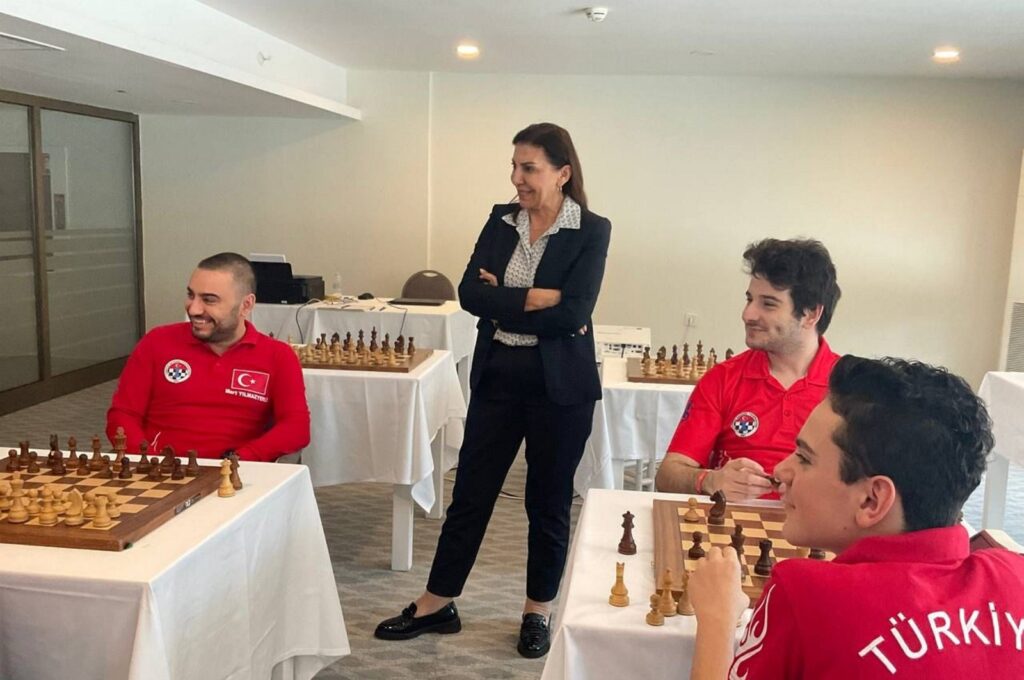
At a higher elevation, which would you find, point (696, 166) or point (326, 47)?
point (326, 47)

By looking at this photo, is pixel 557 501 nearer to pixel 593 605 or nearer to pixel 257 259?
pixel 593 605

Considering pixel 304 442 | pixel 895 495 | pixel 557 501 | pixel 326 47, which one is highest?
pixel 326 47

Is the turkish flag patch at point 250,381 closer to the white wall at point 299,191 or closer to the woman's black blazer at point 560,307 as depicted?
the woman's black blazer at point 560,307

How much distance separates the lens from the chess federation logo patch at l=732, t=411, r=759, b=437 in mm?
2066

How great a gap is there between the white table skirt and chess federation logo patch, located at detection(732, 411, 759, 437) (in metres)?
1.42

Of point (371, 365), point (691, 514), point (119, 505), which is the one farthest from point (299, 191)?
point (691, 514)

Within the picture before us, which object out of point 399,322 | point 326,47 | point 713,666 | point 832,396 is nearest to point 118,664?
point 713,666

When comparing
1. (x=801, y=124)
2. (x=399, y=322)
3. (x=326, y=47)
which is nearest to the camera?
(x=399, y=322)

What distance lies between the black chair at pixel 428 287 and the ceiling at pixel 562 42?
147 centimetres

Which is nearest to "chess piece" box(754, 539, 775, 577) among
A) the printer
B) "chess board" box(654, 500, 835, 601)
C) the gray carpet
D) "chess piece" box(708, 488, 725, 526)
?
"chess board" box(654, 500, 835, 601)

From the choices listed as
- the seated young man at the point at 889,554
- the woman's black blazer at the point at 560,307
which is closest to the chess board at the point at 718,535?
the seated young man at the point at 889,554

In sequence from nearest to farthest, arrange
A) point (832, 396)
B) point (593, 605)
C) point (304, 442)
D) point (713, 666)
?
point (832, 396) → point (713, 666) → point (593, 605) → point (304, 442)

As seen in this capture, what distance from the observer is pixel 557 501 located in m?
2.66

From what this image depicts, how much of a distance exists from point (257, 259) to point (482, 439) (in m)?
3.28
